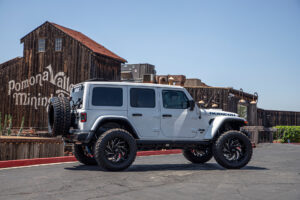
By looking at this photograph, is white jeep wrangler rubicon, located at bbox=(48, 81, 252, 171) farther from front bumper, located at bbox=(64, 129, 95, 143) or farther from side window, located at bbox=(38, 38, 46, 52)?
side window, located at bbox=(38, 38, 46, 52)

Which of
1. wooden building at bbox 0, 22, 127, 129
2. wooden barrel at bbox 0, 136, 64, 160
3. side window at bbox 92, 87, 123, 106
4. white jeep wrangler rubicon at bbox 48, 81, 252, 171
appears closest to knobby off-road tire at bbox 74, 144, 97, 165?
white jeep wrangler rubicon at bbox 48, 81, 252, 171

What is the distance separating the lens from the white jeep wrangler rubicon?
7.92m

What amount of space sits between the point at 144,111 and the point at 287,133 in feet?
71.4

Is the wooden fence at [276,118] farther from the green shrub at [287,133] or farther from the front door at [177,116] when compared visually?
the front door at [177,116]

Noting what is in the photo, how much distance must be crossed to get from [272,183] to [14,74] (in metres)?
24.2

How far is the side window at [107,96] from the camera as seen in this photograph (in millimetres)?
8125

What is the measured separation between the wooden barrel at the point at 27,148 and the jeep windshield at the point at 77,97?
10.6 ft

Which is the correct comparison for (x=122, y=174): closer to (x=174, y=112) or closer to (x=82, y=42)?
(x=174, y=112)

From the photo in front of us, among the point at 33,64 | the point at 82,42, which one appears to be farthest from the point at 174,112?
the point at 33,64

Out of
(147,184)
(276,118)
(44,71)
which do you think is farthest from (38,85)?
(147,184)

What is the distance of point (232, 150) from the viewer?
898cm

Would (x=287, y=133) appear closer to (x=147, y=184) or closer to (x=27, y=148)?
(x=27, y=148)

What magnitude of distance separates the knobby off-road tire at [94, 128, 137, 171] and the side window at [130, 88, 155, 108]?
33.9 inches

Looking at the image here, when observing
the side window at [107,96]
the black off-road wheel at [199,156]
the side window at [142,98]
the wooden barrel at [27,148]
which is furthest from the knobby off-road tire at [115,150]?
the wooden barrel at [27,148]
